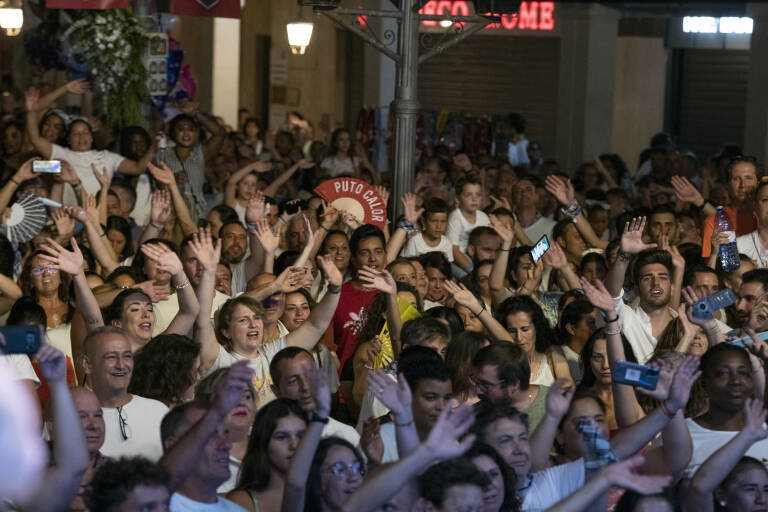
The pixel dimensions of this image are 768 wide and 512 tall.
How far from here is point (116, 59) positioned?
43.5 feet

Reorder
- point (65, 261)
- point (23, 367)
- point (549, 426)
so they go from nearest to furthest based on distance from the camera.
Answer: point (549, 426)
point (23, 367)
point (65, 261)

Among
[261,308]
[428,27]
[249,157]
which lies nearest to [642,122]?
[428,27]

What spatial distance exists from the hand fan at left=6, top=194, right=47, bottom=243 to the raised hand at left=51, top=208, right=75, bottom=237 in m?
0.33

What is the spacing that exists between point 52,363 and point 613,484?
1799 millimetres

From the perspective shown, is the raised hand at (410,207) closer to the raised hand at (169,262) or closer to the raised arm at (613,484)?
the raised hand at (169,262)

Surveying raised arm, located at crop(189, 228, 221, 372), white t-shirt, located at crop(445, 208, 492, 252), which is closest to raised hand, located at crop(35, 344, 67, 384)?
raised arm, located at crop(189, 228, 221, 372)

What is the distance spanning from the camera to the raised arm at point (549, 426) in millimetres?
4867

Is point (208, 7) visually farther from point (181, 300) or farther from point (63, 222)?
point (181, 300)

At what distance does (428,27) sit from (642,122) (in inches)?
151

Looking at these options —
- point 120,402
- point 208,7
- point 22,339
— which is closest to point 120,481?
point 22,339

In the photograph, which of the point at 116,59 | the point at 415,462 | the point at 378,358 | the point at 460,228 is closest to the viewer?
the point at 415,462

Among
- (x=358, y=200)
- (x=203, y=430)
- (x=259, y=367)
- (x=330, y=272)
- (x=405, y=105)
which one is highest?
(x=405, y=105)

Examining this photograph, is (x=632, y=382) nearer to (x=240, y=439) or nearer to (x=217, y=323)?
(x=240, y=439)

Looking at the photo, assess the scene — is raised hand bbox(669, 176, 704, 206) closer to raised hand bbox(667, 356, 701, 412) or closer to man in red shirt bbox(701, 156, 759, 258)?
man in red shirt bbox(701, 156, 759, 258)
